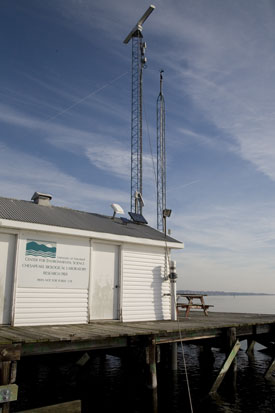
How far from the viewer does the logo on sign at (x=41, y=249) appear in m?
11.2

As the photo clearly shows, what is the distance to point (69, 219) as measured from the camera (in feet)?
43.1

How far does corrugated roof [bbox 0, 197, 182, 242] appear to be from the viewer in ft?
38.1

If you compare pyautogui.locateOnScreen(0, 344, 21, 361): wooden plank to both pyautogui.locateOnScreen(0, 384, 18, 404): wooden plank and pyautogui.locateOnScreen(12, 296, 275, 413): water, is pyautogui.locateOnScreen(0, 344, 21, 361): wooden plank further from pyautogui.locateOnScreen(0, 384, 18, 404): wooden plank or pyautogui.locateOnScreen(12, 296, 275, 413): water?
pyautogui.locateOnScreen(12, 296, 275, 413): water

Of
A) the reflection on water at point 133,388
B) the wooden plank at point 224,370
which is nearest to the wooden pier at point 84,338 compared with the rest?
the wooden plank at point 224,370

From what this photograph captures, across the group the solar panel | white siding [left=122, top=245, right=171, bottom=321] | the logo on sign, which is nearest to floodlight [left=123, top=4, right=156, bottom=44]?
the solar panel

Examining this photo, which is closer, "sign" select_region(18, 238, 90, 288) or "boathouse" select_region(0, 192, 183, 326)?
"boathouse" select_region(0, 192, 183, 326)

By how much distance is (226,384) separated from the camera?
43.7 ft

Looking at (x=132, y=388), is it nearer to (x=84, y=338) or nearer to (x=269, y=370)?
(x=84, y=338)

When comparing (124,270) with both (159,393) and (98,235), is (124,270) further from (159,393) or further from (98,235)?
(159,393)

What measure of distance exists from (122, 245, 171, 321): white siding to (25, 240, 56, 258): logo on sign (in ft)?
9.14

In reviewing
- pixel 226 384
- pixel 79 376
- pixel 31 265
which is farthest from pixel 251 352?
pixel 31 265

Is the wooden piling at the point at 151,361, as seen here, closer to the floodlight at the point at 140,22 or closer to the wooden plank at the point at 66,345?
the wooden plank at the point at 66,345

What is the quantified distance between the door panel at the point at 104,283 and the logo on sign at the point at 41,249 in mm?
1650

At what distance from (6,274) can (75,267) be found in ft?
7.35
